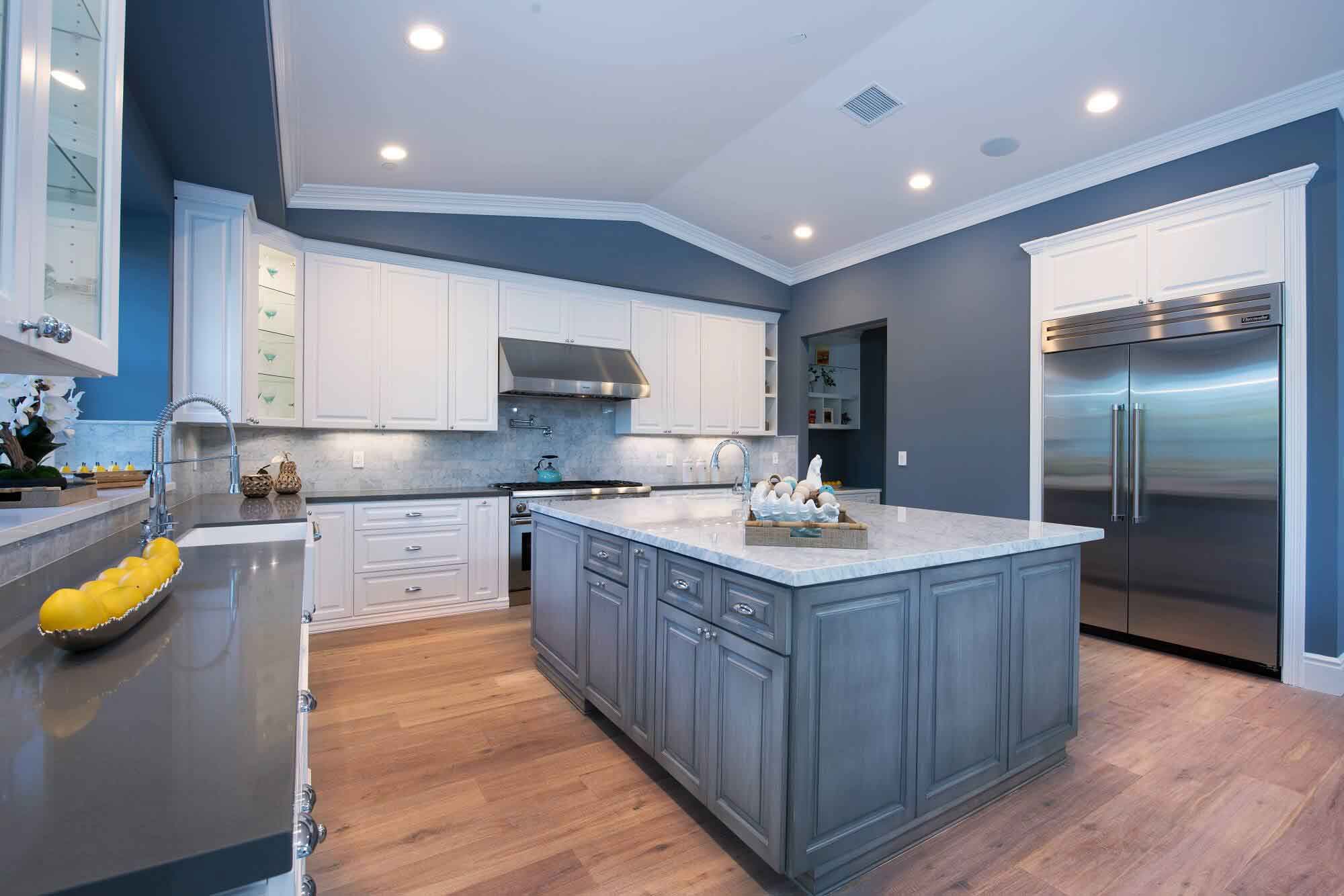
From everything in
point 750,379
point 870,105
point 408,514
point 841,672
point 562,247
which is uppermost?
point 870,105

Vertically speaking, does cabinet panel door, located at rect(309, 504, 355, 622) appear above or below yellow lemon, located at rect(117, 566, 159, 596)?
below

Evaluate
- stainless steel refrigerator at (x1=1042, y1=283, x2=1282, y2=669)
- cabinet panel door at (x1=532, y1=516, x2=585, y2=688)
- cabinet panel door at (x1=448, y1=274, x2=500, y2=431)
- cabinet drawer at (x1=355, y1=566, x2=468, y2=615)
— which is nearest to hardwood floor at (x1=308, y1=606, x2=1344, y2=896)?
cabinet panel door at (x1=532, y1=516, x2=585, y2=688)

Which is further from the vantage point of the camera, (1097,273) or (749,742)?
(1097,273)

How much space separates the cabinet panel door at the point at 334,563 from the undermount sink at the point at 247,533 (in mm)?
1621

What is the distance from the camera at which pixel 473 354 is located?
4.75 meters

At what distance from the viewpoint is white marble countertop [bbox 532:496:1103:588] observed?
1.68m

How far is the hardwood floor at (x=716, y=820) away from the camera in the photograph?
1.75m

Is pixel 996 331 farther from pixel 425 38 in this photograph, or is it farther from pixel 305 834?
pixel 305 834

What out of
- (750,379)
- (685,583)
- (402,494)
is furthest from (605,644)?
(750,379)

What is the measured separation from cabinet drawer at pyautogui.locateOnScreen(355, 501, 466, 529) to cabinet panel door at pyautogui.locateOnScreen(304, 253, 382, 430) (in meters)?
0.62

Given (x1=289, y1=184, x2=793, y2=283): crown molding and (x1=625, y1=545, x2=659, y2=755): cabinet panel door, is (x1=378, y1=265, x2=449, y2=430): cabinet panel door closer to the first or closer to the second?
(x1=289, y1=184, x2=793, y2=283): crown molding

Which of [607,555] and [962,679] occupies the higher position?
[607,555]

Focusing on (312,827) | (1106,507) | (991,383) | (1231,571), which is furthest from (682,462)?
(312,827)

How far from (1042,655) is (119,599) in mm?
2577
